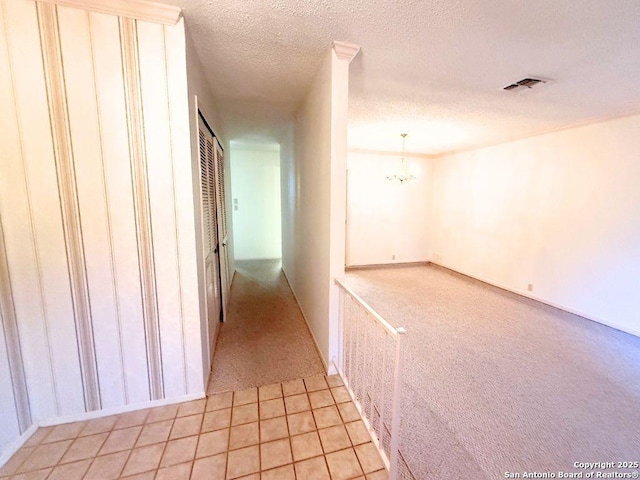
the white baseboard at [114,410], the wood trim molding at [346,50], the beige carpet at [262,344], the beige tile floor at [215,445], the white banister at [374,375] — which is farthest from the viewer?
the beige carpet at [262,344]

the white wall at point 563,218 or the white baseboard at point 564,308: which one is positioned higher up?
the white wall at point 563,218

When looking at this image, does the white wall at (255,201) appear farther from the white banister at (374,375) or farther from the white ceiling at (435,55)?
the white banister at (374,375)

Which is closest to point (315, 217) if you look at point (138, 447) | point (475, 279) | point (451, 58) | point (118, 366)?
point (451, 58)

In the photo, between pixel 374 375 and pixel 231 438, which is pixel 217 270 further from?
pixel 374 375

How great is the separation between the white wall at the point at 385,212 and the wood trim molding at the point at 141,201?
4.09 meters

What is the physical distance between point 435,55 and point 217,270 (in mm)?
2695

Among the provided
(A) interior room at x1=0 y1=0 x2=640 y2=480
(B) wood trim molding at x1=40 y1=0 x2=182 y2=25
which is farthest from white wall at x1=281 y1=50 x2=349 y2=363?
(B) wood trim molding at x1=40 y1=0 x2=182 y2=25

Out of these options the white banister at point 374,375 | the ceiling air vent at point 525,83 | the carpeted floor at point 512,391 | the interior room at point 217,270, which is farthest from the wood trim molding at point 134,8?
the carpeted floor at point 512,391

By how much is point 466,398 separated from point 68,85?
3129 millimetres

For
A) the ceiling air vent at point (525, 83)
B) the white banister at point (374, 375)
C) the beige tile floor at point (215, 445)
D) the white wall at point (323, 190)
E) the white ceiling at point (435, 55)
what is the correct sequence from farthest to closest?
the ceiling air vent at point (525, 83), the white wall at point (323, 190), the white ceiling at point (435, 55), the beige tile floor at point (215, 445), the white banister at point (374, 375)

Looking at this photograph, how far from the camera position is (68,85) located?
146cm

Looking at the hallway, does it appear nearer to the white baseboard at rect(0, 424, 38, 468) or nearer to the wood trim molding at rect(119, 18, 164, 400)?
the white baseboard at rect(0, 424, 38, 468)

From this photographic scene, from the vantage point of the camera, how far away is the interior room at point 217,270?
142cm

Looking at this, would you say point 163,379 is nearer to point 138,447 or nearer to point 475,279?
point 138,447
